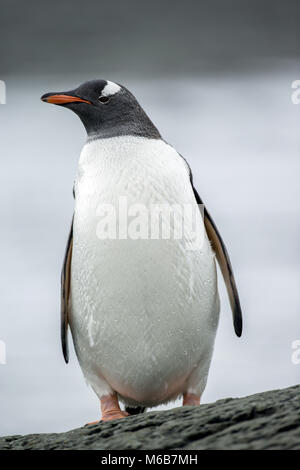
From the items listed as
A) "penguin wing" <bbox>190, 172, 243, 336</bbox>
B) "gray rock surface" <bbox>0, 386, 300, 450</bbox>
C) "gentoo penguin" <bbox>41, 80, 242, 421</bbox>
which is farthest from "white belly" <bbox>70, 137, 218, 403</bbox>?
"gray rock surface" <bbox>0, 386, 300, 450</bbox>

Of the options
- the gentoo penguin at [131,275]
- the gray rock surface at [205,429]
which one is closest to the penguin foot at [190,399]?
the gentoo penguin at [131,275]

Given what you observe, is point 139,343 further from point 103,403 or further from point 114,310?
point 103,403

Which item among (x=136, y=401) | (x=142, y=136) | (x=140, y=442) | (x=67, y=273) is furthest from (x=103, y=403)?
(x=142, y=136)

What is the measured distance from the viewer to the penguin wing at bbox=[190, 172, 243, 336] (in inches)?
59.7

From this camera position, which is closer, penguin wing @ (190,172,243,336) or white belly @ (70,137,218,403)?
white belly @ (70,137,218,403)

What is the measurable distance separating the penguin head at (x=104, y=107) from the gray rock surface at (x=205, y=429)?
670 mm

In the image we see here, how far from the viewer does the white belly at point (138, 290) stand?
4.30ft

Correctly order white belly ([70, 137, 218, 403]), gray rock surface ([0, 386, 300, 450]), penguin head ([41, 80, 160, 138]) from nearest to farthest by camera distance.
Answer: gray rock surface ([0, 386, 300, 450]), white belly ([70, 137, 218, 403]), penguin head ([41, 80, 160, 138])

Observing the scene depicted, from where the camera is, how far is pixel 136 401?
1396mm

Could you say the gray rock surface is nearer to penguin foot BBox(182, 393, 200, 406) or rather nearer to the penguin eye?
penguin foot BBox(182, 393, 200, 406)

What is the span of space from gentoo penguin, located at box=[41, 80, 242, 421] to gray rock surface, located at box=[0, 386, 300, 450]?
0.77 ft

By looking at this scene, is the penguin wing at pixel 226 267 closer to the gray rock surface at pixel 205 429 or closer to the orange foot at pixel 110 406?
the orange foot at pixel 110 406
